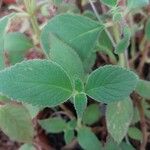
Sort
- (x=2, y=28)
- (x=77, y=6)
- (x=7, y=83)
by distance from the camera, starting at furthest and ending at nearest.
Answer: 1. (x=77, y=6)
2. (x=2, y=28)
3. (x=7, y=83)

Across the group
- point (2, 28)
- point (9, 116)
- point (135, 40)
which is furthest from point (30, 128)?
point (135, 40)

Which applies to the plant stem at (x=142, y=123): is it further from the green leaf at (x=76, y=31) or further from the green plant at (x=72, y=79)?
the green leaf at (x=76, y=31)

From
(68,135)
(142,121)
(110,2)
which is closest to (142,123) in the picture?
(142,121)

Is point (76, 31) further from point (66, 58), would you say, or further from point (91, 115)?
point (91, 115)

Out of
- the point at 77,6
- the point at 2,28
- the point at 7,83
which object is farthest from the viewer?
the point at 77,6

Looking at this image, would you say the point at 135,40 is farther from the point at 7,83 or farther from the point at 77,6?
the point at 7,83

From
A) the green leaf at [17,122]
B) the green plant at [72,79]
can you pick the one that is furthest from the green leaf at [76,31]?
the green leaf at [17,122]

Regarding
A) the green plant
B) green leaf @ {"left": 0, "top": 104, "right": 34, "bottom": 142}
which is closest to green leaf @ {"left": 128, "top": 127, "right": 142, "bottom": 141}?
the green plant
